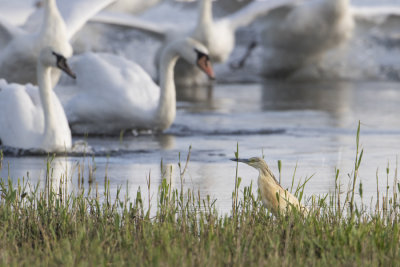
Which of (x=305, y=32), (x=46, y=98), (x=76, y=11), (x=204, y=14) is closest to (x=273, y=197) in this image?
(x=46, y=98)

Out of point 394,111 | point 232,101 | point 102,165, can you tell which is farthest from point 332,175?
point 232,101

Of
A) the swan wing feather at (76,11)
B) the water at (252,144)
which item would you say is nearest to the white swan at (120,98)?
the water at (252,144)

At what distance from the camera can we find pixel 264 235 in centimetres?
584

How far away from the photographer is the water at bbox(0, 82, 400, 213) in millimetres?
8703

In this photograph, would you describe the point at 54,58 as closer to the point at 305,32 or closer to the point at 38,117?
the point at 38,117

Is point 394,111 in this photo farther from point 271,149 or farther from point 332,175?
point 332,175

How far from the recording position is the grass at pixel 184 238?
5277 mm

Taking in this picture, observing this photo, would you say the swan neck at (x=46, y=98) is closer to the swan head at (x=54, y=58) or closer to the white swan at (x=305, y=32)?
the swan head at (x=54, y=58)

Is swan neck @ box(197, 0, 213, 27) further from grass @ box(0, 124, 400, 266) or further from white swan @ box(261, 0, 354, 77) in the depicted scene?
grass @ box(0, 124, 400, 266)

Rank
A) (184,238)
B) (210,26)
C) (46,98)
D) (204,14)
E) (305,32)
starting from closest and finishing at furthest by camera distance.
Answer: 1. (184,238)
2. (46,98)
3. (204,14)
4. (210,26)
5. (305,32)

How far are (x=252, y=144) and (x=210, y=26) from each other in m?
10.3

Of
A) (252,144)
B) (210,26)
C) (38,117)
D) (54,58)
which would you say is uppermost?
(210,26)

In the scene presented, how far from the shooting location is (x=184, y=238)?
5773 millimetres

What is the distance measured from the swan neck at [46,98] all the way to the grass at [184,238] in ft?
13.7
